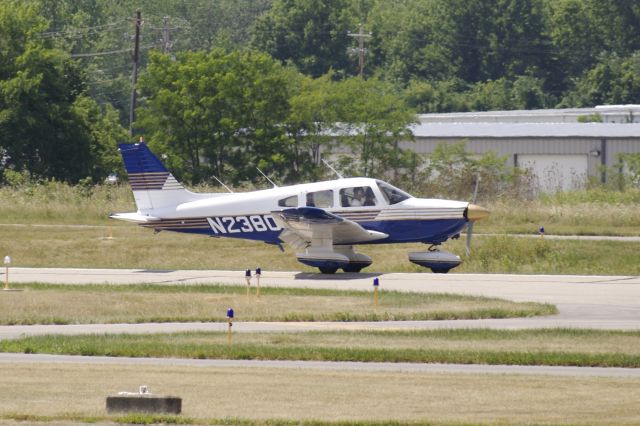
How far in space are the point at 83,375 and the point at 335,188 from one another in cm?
1348

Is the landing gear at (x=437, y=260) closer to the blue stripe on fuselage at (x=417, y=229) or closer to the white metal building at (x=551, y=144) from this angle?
the blue stripe on fuselage at (x=417, y=229)

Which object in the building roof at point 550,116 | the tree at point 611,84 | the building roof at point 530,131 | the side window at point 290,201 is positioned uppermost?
the tree at point 611,84

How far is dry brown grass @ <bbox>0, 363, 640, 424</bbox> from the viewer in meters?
13.9

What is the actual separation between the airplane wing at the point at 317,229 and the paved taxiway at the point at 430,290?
78 cm

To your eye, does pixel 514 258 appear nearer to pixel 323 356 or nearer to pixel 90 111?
pixel 323 356

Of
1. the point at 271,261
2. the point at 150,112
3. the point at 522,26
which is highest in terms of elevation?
the point at 522,26

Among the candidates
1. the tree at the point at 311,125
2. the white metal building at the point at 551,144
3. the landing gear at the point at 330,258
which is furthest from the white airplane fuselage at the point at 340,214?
the white metal building at the point at 551,144

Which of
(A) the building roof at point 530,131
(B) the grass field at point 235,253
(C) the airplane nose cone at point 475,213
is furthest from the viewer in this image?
(A) the building roof at point 530,131

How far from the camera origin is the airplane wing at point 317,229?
28.2 m

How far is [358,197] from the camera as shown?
29312 millimetres

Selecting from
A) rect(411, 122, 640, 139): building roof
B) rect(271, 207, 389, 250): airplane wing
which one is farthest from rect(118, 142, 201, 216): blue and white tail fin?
rect(411, 122, 640, 139): building roof

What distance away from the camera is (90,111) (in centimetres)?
5653

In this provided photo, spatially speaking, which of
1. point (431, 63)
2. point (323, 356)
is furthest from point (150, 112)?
point (431, 63)

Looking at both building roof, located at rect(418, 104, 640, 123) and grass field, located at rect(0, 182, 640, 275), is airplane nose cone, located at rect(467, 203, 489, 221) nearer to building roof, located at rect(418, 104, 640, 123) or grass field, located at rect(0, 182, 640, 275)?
grass field, located at rect(0, 182, 640, 275)
